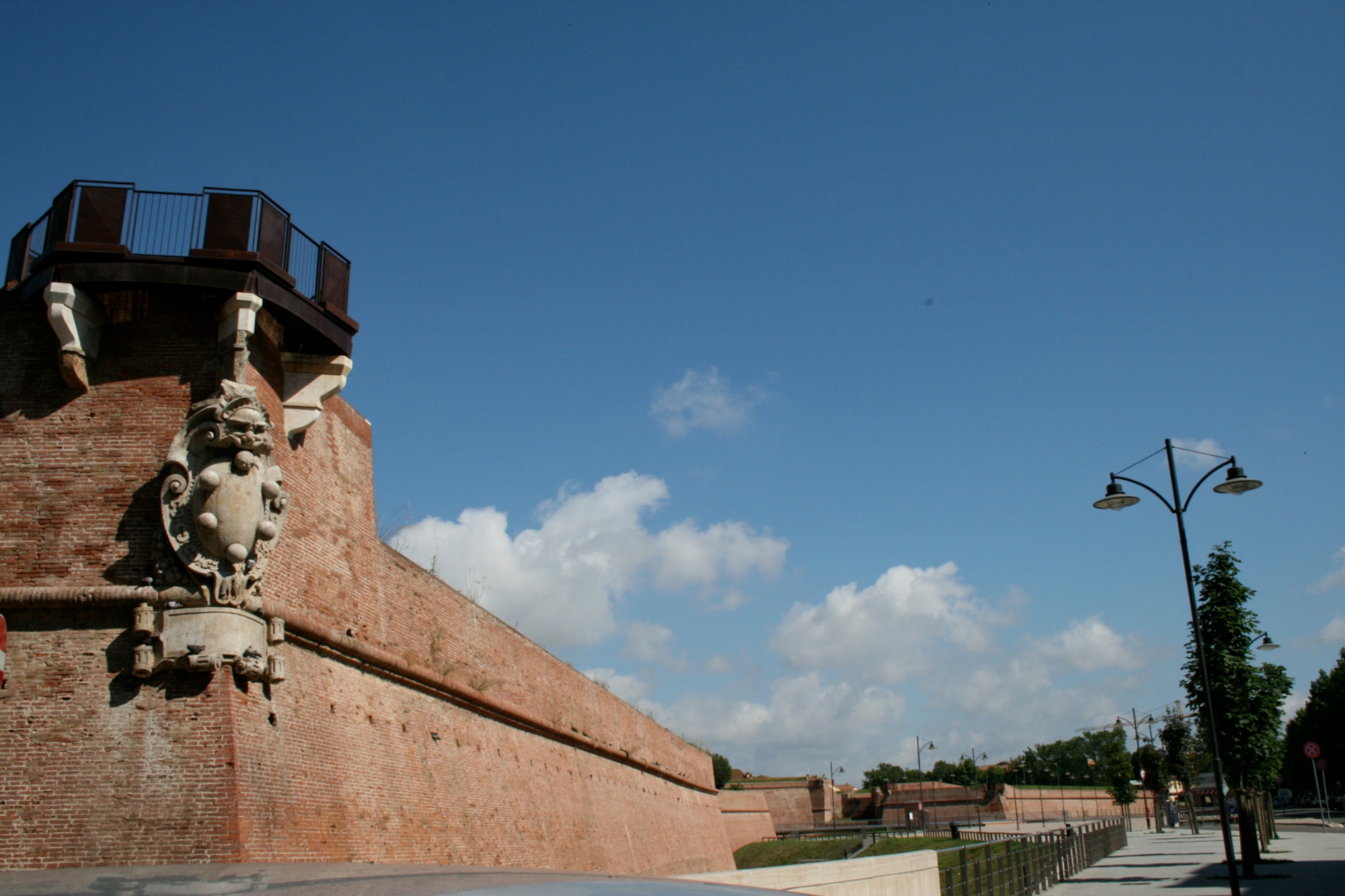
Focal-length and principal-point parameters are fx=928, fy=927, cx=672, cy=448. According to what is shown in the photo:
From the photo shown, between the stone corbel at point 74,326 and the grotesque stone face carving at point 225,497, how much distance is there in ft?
4.57

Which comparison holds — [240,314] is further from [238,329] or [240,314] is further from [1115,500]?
[1115,500]

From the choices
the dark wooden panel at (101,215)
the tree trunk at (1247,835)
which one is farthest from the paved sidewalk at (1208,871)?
the dark wooden panel at (101,215)

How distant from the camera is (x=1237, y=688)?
64.4ft

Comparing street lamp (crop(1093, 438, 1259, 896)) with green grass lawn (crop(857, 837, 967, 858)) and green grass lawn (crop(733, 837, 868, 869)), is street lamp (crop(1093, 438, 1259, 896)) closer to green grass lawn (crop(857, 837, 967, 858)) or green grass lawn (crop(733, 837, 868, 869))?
green grass lawn (crop(857, 837, 967, 858))

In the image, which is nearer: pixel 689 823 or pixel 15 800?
pixel 15 800

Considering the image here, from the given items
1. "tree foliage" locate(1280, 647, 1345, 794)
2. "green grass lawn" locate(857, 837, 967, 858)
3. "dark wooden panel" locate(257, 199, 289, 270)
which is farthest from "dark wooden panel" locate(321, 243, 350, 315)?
"tree foliage" locate(1280, 647, 1345, 794)

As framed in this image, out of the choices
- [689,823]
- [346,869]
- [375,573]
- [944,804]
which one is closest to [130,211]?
[375,573]

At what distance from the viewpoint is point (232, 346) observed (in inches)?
410

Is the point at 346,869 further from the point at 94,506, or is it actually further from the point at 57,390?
the point at 57,390

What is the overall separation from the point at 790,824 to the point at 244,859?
56.2m

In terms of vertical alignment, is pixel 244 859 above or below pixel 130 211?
below

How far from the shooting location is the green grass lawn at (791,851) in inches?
1423

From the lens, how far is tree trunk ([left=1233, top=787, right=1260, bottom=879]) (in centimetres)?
1758

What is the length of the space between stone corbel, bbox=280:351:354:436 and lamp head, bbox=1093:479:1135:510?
33.2ft
